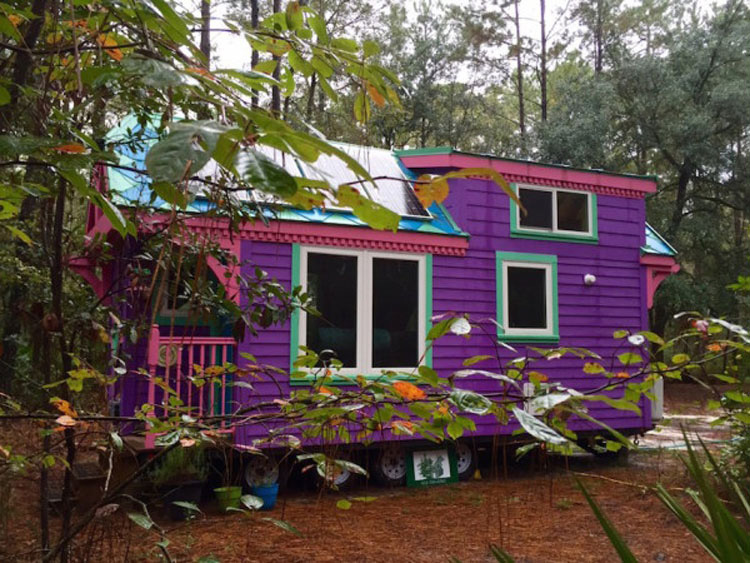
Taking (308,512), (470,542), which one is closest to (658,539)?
(470,542)

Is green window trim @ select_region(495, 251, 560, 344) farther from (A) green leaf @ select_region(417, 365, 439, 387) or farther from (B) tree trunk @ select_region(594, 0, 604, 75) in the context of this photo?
(B) tree trunk @ select_region(594, 0, 604, 75)

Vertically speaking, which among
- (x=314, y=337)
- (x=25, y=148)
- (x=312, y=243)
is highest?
(x=312, y=243)

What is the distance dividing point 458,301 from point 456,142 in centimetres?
1397

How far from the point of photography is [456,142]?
806 inches

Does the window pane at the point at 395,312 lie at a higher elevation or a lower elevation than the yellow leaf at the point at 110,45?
lower

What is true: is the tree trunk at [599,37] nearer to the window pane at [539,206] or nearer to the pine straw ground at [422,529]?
the window pane at [539,206]

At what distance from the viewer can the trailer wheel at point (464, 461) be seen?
755 cm

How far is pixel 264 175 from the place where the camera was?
73cm

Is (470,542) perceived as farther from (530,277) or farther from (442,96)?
(442,96)

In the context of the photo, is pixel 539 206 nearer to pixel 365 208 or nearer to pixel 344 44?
pixel 344 44

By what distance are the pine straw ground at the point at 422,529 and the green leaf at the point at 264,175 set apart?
3.63m

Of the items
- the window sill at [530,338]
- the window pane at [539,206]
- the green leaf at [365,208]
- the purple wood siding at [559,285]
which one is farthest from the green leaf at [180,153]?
the window pane at [539,206]

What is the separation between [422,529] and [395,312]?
2.35 meters

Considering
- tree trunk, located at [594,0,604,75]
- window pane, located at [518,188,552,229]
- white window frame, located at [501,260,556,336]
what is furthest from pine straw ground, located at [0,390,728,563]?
tree trunk, located at [594,0,604,75]
